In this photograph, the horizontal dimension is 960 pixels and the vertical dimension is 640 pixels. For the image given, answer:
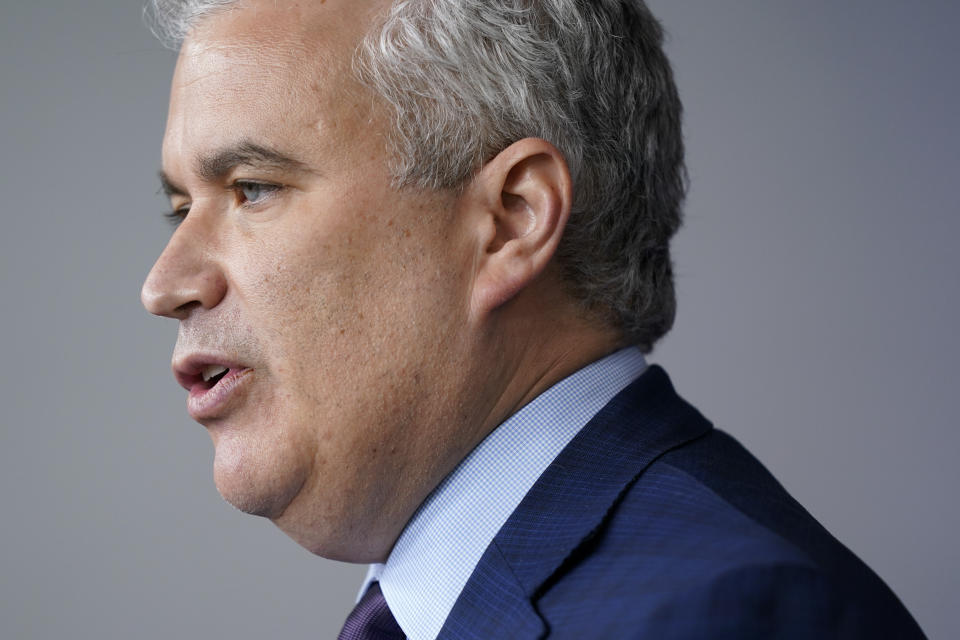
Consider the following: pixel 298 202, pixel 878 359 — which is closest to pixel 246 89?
pixel 298 202

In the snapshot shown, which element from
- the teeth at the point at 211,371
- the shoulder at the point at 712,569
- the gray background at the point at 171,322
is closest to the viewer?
the shoulder at the point at 712,569

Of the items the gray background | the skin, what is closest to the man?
the skin

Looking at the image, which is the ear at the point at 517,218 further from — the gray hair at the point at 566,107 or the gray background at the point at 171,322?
the gray background at the point at 171,322

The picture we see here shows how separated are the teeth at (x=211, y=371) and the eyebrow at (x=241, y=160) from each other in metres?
0.26

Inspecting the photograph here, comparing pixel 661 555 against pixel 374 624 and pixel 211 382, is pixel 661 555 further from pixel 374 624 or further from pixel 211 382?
pixel 211 382

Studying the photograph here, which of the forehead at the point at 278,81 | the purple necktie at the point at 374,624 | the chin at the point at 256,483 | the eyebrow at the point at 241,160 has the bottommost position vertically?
the purple necktie at the point at 374,624

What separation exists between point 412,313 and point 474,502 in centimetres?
27

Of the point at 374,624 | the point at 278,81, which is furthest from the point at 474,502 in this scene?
the point at 278,81

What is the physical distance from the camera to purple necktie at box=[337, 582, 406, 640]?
1.36 m

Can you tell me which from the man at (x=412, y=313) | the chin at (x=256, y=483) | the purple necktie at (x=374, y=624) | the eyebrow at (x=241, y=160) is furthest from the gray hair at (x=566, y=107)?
the purple necktie at (x=374, y=624)

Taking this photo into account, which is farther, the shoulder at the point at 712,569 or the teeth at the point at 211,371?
the teeth at the point at 211,371

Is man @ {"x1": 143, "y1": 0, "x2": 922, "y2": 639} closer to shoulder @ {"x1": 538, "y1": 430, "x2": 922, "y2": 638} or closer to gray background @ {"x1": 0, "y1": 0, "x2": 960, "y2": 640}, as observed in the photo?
shoulder @ {"x1": 538, "y1": 430, "x2": 922, "y2": 638}

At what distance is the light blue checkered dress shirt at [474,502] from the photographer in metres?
1.25

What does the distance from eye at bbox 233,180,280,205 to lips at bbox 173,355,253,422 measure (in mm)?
217
